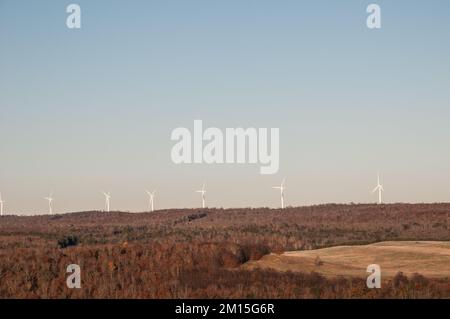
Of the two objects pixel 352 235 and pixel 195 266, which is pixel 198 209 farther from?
pixel 195 266

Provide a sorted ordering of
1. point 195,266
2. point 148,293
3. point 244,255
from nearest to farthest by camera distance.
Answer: point 148,293
point 195,266
point 244,255

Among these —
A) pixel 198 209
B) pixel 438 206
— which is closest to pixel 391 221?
pixel 438 206

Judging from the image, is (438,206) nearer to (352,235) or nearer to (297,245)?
(352,235)
